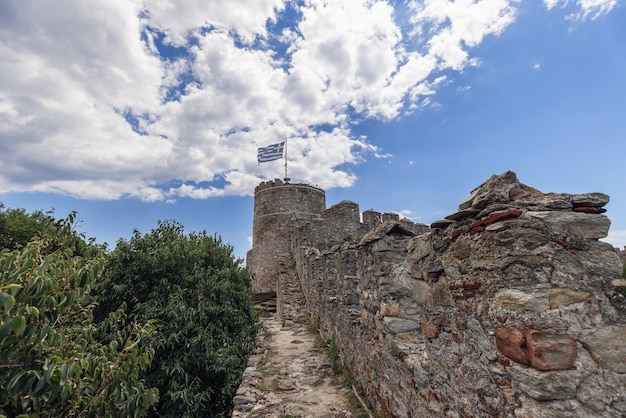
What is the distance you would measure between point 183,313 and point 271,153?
60.3ft

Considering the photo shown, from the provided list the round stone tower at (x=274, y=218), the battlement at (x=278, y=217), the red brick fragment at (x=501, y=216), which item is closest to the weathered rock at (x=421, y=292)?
the red brick fragment at (x=501, y=216)

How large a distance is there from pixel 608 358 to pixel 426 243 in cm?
153

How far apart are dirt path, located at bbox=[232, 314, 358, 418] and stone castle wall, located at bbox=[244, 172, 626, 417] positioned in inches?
70.7

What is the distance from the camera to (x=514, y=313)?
6.37 ft

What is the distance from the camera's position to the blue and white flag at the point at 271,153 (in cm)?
2370

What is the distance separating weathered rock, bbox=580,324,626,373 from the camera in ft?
5.45

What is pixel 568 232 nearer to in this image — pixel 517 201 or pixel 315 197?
pixel 517 201

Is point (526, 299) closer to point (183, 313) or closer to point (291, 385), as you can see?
point (291, 385)

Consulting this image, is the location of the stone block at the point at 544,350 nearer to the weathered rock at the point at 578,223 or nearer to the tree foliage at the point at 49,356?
the weathered rock at the point at 578,223

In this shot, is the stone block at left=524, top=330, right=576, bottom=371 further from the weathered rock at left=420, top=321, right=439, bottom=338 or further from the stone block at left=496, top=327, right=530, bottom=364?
the weathered rock at left=420, top=321, right=439, bottom=338

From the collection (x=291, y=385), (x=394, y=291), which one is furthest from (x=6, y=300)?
(x=291, y=385)

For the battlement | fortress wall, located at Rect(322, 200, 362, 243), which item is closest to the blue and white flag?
the battlement

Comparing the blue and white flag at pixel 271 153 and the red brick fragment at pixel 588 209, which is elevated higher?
the blue and white flag at pixel 271 153

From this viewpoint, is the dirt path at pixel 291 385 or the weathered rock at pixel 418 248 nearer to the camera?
the weathered rock at pixel 418 248
